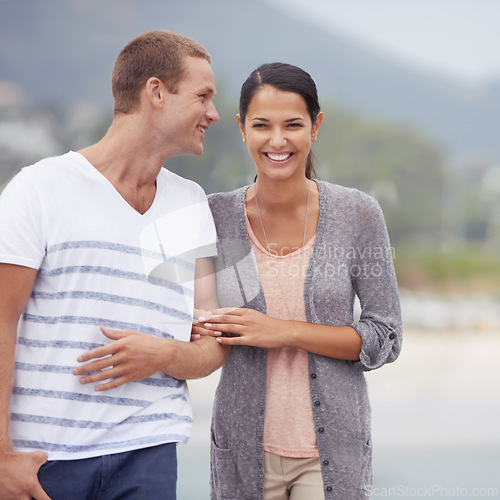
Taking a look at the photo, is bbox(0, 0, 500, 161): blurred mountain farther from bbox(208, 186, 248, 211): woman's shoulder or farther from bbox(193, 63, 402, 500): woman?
bbox(193, 63, 402, 500): woman

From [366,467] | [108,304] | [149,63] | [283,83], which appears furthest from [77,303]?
[366,467]

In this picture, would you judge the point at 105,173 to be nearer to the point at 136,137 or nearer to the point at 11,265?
the point at 136,137

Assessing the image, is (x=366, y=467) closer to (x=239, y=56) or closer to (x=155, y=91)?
(x=155, y=91)

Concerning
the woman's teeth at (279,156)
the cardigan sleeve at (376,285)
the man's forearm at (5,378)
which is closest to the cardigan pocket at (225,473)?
the cardigan sleeve at (376,285)

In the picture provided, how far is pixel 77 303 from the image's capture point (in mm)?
1125

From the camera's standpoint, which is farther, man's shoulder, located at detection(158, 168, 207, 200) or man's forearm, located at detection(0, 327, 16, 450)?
man's shoulder, located at detection(158, 168, 207, 200)

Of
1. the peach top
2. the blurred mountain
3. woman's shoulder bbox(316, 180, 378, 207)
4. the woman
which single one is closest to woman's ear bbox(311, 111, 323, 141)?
the woman

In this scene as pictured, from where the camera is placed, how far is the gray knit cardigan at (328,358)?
4.42 feet

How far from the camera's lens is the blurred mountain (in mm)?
13945

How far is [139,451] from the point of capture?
1.16 m

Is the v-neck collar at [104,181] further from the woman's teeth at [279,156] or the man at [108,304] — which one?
the woman's teeth at [279,156]

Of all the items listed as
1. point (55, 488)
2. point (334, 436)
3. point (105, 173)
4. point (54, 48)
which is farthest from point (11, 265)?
point (54, 48)

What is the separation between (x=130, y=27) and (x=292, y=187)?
13.7 metres

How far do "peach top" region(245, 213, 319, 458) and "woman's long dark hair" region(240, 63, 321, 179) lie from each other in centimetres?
27
